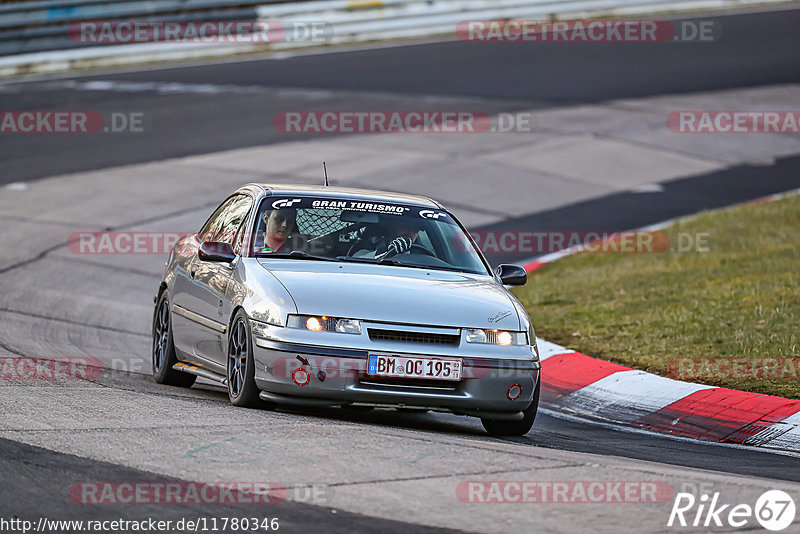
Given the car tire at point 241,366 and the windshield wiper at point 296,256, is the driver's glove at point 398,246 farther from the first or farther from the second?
the car tire at point 241,366

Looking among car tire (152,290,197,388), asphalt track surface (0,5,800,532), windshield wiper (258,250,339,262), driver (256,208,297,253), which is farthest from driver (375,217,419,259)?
car tire (152,290,197,388)

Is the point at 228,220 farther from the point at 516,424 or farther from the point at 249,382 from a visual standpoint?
the point at 516,424

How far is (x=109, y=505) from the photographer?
17.9ft

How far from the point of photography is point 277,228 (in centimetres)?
884

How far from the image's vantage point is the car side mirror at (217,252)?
8672 mm

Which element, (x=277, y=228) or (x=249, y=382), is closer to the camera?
(x=249, y=382)

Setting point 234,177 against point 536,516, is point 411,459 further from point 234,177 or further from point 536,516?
point 234,177

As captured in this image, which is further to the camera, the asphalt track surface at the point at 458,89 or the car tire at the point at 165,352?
the asphalt track surface at the point at 458,89

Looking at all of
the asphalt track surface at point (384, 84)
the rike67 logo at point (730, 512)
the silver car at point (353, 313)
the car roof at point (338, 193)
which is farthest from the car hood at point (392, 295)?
the asphalt track surface at point (384, 84)

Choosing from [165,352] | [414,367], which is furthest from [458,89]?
[414,367]

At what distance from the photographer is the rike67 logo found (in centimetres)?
550

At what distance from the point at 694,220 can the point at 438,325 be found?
10.4m

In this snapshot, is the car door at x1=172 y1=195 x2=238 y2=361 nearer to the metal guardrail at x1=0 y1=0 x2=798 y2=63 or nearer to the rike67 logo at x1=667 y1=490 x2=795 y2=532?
the rike67 logo at x1=667 y1=490 x2=795 y2=532

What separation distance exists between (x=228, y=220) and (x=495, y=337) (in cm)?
260
